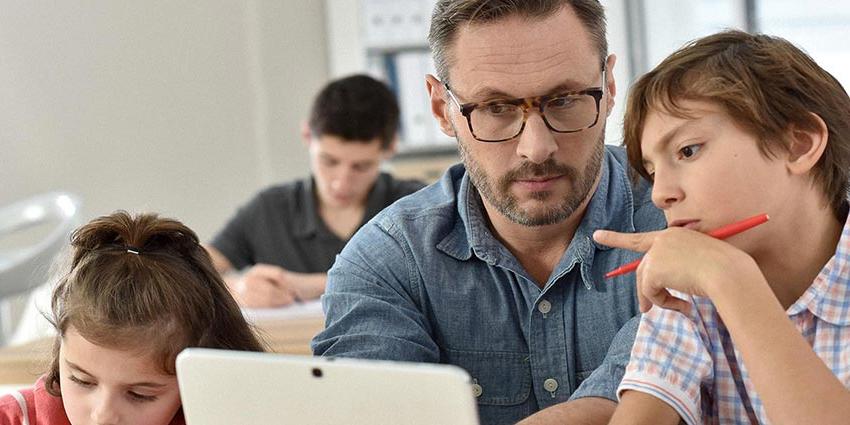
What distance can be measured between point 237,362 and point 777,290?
654mm

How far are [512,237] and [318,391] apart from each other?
766 mm

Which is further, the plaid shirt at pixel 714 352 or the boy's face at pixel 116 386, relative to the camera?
the boy's face at pixel 116 386

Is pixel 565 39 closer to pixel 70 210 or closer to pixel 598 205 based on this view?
pixel 598 205

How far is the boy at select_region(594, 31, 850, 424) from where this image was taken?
1.41 m

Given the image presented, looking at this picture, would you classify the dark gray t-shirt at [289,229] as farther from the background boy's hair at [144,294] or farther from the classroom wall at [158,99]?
the background boy's hair at [144,294]

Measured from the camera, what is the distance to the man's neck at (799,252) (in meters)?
1.46

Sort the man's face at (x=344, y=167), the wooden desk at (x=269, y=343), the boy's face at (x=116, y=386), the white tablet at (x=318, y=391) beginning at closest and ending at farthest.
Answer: the white tablet at (x=318, y=391) → the boy's face at (x=116, y=386) → the wooden desk at (x=269, y=343) → the man's face at (x=344, y=167)

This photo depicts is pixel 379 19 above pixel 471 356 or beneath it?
above

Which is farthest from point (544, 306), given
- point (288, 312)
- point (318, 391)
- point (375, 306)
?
point (288, 312)

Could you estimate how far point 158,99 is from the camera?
519 centimetres

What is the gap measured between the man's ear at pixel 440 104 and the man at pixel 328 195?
1.56 metres

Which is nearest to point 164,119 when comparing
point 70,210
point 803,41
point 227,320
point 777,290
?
point 70,210

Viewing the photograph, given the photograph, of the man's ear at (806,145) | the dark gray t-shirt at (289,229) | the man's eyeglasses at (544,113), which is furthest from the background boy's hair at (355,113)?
the man's ear at (806,145)

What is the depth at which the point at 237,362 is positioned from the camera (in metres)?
1.19
